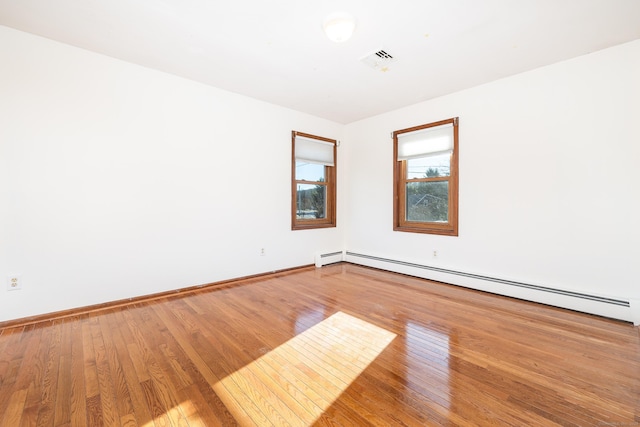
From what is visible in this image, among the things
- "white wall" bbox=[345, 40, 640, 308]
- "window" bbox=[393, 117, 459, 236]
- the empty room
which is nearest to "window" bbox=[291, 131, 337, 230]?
the empty room

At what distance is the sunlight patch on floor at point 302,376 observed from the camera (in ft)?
4.85

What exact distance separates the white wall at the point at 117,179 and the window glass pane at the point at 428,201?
7.51 ft

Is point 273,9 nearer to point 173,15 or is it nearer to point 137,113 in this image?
point 173,15

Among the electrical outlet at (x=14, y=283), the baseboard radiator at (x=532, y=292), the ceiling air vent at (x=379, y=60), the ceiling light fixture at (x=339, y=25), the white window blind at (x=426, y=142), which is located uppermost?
the ceiling air vent at (x=379, y=60)

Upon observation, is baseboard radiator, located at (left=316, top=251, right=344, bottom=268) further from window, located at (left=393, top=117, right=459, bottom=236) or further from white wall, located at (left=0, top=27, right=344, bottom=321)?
window, located at (left=393, top=117, right=459, bottom=236)

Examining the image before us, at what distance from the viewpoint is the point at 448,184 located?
3986 mm

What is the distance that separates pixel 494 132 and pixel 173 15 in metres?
3.70

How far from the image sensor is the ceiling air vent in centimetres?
286

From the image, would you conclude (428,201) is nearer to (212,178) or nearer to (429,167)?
(429,167)

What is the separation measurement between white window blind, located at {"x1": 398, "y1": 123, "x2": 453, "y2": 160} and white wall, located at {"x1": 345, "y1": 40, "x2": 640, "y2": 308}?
0.18 meters

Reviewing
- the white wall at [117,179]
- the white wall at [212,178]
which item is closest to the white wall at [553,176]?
the white wall at [212,178]

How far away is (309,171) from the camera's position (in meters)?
4.92

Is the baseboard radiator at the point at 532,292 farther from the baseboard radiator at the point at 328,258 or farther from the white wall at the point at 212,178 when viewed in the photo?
the baseboard radiator at the point at 328,258

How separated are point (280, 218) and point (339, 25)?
9.24ft
